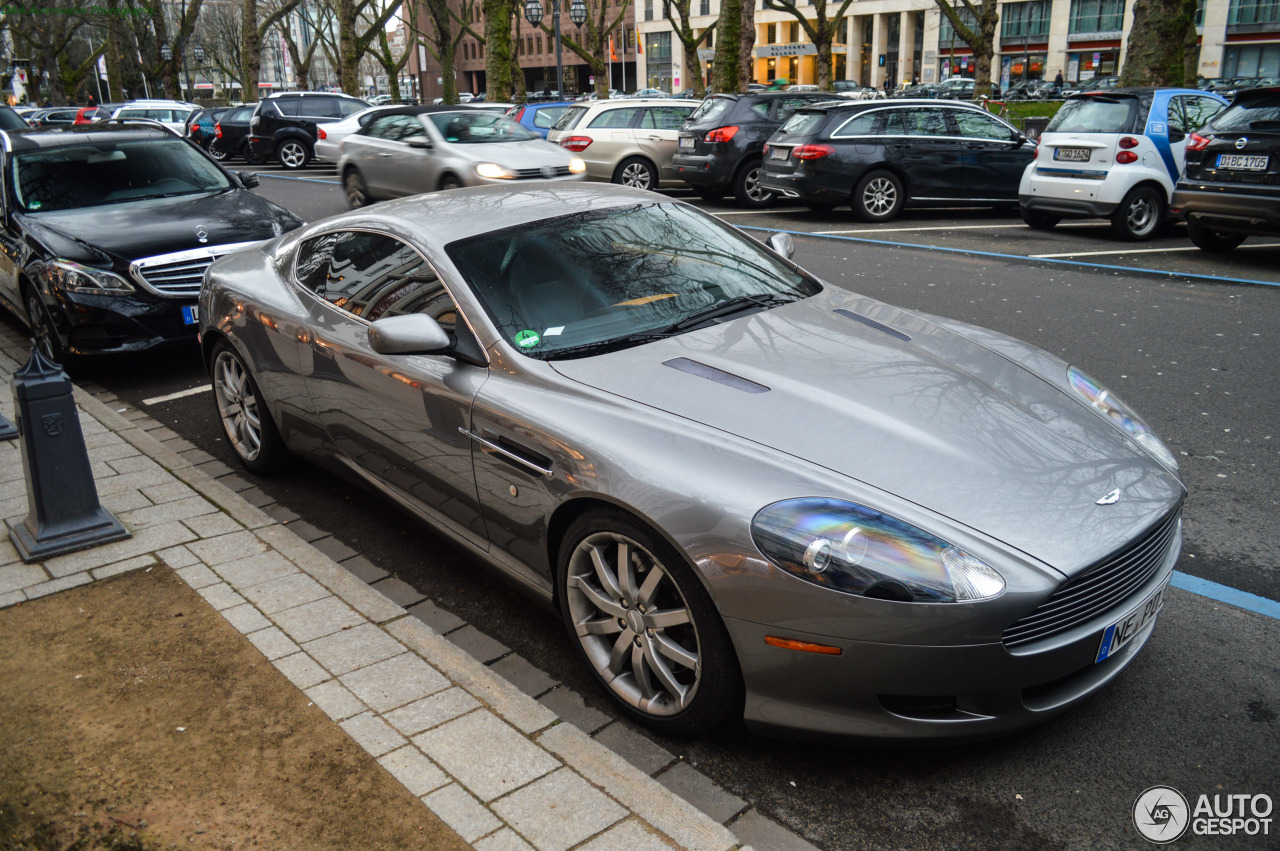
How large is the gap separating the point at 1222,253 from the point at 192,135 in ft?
93.9

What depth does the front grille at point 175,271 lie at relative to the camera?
22.9 feet

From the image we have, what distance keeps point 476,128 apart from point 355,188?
2.74 m

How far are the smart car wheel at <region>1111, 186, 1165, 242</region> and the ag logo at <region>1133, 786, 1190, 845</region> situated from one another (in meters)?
10.4

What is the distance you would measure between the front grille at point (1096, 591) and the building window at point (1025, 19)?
7722 cm

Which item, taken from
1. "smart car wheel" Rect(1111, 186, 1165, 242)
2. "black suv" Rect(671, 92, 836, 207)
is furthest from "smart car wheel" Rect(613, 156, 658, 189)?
"smart car wheel" Rect(1111, 186, 1165, 242)

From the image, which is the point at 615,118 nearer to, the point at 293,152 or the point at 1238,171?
the point at 1238,171

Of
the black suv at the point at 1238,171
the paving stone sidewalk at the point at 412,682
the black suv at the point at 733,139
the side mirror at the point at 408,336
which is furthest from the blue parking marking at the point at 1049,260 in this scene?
the side mirror at the point at 408,336

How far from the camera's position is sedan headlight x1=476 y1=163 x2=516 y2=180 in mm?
13641

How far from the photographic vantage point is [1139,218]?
1180cm

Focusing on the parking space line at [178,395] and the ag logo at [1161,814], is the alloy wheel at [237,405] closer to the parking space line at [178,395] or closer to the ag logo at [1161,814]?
the parking space line at [178,395]

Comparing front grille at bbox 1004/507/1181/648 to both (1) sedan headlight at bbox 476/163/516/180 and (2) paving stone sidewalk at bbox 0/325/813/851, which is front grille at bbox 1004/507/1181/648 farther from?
(1) sedan headlight at bbox 476/163/516/180

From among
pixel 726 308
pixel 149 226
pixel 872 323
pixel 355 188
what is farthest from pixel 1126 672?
pixel 355 188

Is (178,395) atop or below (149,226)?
below

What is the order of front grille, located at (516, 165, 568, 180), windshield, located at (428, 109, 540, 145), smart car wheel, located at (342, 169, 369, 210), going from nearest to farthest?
front grille, located at (516, 165, 568, 180) → windshield, located at (428, 109, 540, 145) → smart car wheel, located at (342, 169, 369, 210)
